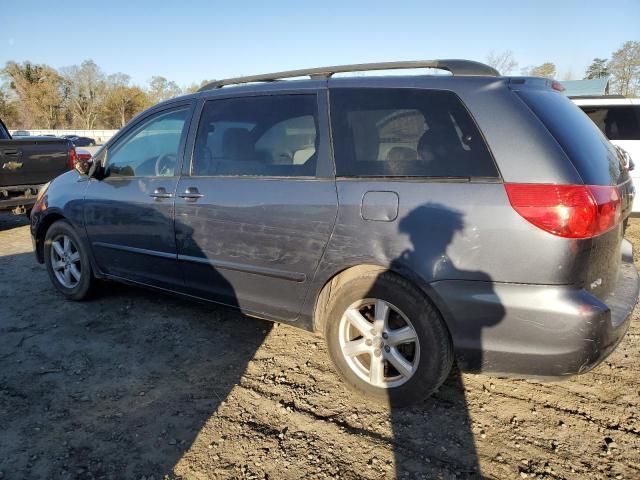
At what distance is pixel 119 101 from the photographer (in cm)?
7075

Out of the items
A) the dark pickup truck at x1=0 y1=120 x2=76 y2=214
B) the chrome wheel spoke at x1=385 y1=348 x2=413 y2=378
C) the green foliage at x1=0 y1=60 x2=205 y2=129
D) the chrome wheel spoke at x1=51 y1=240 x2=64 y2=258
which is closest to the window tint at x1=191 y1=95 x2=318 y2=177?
the chrome wheel spoke at x1=385 y1=348 x2=413 y2=378

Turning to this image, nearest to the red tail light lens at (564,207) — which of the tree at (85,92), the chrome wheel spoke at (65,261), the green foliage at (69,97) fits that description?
the chrome wheel spoke at (65,261)

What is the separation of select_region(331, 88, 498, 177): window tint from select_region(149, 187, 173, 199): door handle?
4.70 ft

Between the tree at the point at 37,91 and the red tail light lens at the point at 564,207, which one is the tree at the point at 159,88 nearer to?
the tree at the point at 37,91

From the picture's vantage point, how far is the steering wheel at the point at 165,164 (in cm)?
356

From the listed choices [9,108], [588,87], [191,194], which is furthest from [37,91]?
[191,194]

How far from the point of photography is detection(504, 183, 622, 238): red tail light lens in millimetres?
2154

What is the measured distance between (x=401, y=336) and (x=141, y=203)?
230cm

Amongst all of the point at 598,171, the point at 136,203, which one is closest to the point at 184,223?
the point at 136,203

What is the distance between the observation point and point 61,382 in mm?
2994

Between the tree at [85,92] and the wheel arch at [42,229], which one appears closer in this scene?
the wheel arch at [42,229]

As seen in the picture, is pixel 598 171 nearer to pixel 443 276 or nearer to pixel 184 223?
pixel 443 276

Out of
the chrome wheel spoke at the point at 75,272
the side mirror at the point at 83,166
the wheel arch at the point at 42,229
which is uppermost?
the side mirror at the point at 83,166

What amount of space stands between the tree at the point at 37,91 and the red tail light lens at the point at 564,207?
7444cm
